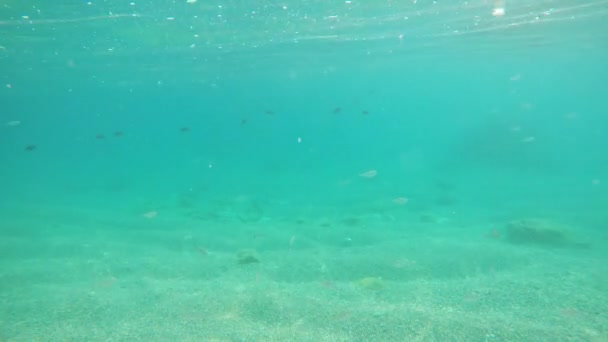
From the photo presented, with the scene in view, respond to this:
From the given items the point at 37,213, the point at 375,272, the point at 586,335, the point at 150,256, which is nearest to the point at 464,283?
the point at 375,272

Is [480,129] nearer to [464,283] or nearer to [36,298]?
[464,283]

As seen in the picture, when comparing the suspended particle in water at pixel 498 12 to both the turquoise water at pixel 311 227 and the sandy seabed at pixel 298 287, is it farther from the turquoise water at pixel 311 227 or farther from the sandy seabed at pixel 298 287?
the sandy seabed at pixel 298 287

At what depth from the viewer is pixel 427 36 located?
960 inches

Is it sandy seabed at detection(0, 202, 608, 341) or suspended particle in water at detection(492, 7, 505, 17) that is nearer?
sandy seabed at detection(0, 202, 608, 341)

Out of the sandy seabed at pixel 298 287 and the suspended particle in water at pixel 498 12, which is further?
the suspended particle in water at pixel 498 12

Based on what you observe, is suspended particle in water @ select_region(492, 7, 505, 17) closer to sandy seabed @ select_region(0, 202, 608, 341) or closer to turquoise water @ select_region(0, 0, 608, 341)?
turquoise water @ select_region(0, 0, 608, 341)

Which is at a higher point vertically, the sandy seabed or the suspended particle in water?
the suspended particle in water

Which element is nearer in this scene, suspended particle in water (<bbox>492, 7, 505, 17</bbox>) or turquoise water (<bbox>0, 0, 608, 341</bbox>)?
turquoise water (<bbox>0, 0, 608, 341</bbox>)

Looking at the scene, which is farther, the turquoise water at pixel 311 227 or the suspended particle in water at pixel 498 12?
the suspended particle in water at pixel 498 12

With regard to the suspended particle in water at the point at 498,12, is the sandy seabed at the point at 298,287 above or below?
below

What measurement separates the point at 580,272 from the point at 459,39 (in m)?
21.7

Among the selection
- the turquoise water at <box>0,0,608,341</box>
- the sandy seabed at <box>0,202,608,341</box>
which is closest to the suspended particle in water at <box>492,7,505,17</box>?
the turquoise water at <box>0,0,608,341</box>

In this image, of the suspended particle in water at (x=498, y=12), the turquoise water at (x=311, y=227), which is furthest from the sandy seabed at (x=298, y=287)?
the suspended particle in water at (x=498, y=12)

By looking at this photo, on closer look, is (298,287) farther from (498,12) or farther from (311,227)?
(498,12)
